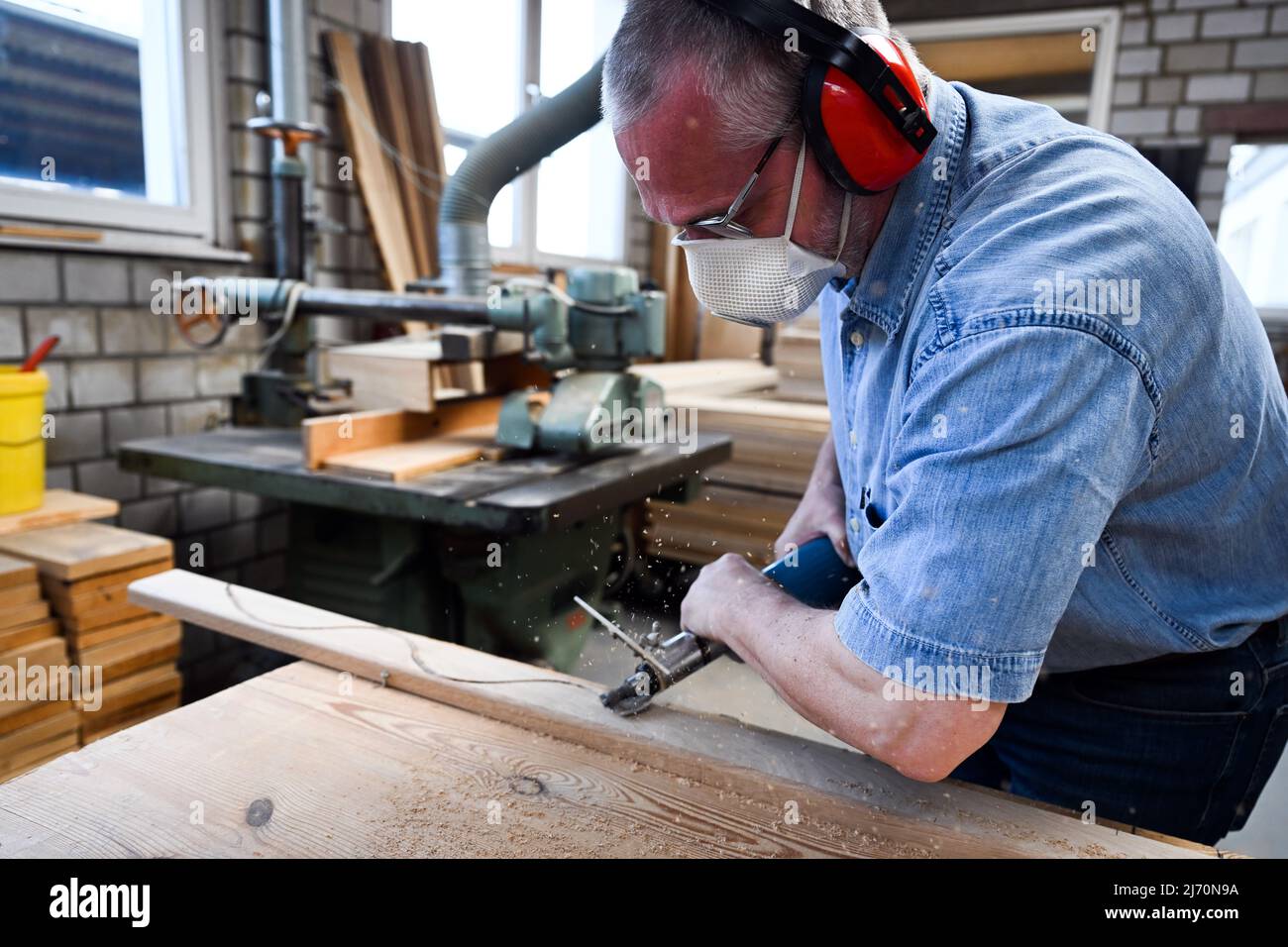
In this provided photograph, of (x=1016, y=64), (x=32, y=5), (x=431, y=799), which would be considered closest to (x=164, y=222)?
(x=32, y=5)

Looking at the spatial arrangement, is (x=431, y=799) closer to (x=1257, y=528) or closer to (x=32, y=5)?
(x=1257, y=528)

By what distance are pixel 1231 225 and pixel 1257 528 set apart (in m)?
5.71

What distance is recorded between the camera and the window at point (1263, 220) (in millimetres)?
5465

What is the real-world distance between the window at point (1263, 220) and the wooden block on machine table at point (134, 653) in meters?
6.01

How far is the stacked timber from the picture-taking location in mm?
1976

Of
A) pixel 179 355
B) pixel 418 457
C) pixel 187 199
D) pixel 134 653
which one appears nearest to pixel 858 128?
pixel 418 457

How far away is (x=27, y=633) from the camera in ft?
A: 6.84

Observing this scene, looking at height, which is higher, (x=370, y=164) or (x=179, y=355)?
(x=370, y=164)

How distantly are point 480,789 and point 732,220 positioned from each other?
2.33ft

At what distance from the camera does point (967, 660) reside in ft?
2.51

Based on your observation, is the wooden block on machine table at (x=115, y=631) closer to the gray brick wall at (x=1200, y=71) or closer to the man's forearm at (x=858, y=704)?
the man's forearm at (x=858, y=704)

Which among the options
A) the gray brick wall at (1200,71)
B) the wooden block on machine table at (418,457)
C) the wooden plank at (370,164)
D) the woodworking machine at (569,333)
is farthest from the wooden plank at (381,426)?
the gray brick wall at (1200,71)

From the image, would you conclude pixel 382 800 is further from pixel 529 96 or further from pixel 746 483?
pixel 529 96

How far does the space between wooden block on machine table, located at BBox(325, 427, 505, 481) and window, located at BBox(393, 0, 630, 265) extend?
1655mm
